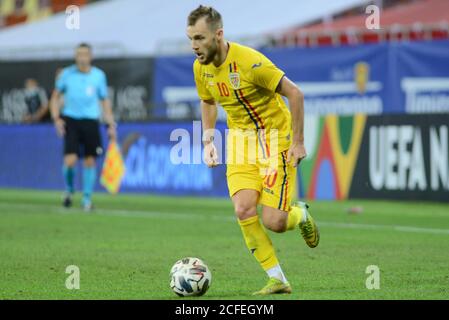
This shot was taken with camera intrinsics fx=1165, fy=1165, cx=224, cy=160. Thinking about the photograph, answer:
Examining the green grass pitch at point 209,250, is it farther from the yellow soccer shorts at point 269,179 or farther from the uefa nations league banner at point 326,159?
the yellow soccer shorts at point 269,179

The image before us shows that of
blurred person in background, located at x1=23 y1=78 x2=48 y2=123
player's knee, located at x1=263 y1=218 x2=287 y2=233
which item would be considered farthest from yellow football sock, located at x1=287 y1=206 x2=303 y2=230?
blurred person in background, located at x1=23 y1=78 x2=48 y2=123

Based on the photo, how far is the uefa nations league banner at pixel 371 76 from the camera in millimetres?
20500

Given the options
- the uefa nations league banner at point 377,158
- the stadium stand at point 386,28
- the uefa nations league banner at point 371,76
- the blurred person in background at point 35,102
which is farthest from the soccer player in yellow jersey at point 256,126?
the blurred person in background at point 35,102

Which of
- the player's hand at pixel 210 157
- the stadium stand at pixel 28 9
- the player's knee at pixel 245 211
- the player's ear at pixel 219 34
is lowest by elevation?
the player's knee at pixel 245 211

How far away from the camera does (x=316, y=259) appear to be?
1077 cm

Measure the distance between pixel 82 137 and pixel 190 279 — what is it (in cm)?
931

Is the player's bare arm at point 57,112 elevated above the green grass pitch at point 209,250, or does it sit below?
above

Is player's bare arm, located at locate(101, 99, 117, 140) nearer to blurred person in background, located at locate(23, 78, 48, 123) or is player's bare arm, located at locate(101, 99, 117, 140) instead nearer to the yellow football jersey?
the yellow football jersey
